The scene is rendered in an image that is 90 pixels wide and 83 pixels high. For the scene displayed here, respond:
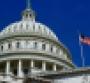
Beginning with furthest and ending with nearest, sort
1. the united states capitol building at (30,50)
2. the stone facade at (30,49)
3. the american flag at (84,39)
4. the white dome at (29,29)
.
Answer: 1. the white dome at (29,29)
2. the stone facade at (30,49)
3. the united states capitol building at (30,50)
4. the american flag at (84,39)

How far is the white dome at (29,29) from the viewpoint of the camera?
14125 cm

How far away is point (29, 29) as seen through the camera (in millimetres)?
142750

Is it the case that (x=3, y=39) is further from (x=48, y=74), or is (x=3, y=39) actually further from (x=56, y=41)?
(x=48, y=74)

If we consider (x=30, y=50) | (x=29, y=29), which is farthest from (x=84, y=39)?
(x=29, y=29)

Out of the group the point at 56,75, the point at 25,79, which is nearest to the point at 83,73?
the point at 56,75

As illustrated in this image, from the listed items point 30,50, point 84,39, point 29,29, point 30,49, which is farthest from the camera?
point 29,29

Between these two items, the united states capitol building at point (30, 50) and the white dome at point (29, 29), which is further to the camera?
the white dome at point (29, 29)

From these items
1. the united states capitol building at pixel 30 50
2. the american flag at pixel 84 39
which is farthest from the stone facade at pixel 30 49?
the american flag at pixel 84 39

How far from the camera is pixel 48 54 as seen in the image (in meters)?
138

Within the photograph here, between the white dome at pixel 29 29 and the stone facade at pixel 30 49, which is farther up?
the white dome at pixel 29 29

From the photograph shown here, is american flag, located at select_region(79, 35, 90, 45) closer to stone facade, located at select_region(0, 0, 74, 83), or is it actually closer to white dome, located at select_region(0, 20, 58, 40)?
stone facade, located at select_region(0, 0, 74, 83)

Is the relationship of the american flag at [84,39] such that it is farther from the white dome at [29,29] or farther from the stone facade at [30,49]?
the white dome at [29,29]

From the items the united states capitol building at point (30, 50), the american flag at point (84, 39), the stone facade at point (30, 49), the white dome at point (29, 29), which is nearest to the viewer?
the american flag at point (84, 39)

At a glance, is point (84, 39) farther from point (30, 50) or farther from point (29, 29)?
point (29, 29)
